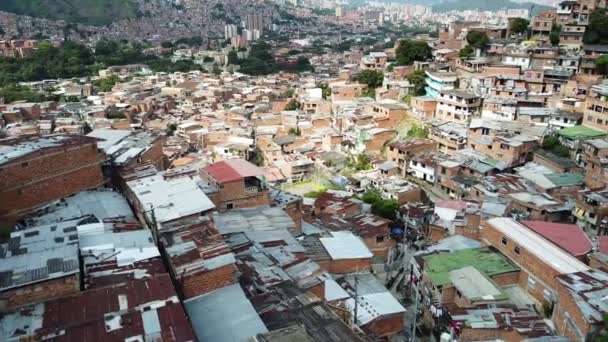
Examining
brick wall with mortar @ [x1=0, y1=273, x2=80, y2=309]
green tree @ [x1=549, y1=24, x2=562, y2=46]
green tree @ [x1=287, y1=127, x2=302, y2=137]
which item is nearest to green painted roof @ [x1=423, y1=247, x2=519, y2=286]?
brick wall with mortar @ [x1=0, y1=273, x2=80, y2=309]

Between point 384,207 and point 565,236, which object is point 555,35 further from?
point 565,236

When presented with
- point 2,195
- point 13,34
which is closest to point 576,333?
point 2,195

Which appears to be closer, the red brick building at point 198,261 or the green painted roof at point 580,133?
the red brick building at point 198,261

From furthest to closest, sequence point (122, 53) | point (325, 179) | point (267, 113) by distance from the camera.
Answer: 1. point (122, 53)
2. point (267, 113)
3. point (325, 179)

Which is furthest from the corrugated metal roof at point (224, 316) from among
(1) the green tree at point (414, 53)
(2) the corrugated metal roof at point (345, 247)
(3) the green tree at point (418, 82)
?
(1) the green tree at point (414, 53)

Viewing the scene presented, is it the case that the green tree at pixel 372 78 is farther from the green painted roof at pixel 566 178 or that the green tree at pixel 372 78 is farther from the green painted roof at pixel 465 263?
the green painted roof at pixel 465 263

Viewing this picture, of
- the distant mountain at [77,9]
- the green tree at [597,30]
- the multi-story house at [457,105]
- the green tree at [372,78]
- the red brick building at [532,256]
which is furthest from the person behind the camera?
the distant mountain at [77,9]

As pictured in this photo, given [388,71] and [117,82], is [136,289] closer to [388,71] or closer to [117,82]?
[388,71]
